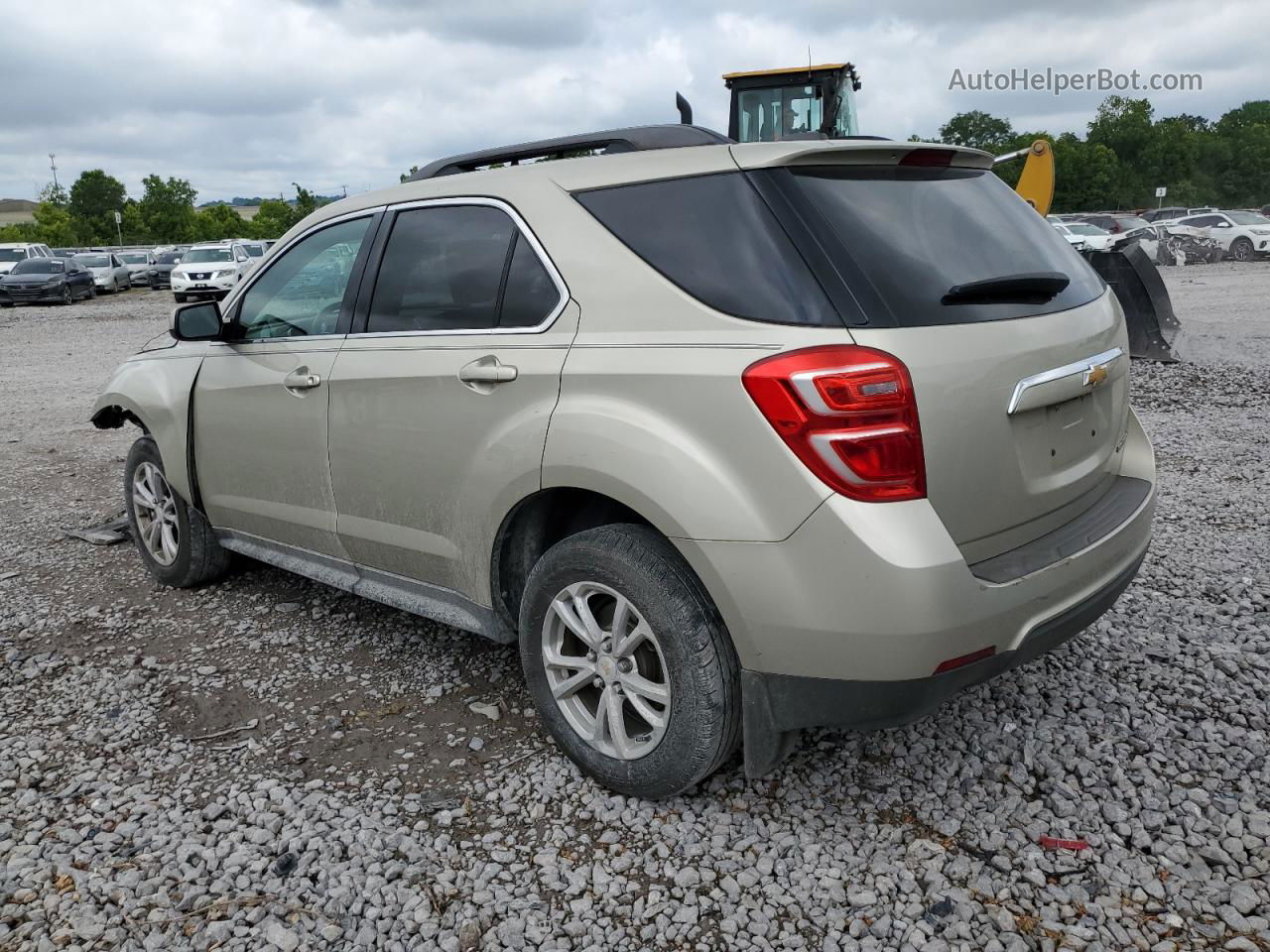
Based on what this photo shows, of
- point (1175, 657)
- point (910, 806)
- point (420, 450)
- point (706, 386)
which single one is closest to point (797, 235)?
Answer: point (706, 386)

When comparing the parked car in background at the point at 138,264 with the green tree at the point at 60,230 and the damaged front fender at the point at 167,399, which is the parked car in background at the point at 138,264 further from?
the green tree at the point at 60,230

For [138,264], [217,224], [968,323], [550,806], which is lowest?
[550,806]

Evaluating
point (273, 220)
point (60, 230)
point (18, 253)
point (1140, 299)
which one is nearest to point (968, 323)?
point (1140, 299)

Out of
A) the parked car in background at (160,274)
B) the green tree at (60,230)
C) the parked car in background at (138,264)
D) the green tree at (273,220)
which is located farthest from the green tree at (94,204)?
the parked car in background at (160,274)

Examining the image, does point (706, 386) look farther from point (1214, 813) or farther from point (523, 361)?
point (1214, 813)

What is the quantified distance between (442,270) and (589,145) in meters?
0.64

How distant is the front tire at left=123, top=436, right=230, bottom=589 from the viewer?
187 inches

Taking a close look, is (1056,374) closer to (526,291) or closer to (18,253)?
(526,291)

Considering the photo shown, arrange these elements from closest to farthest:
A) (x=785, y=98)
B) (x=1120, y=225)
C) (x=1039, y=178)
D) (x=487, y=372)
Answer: (x=487, y=372) < (x=1039, y=178) < (x=785, y=98) < (x=1120, y=225)

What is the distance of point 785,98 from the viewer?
40.8 ft

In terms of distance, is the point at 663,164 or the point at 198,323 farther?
the point at 198,323

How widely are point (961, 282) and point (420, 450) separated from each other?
1728 mm

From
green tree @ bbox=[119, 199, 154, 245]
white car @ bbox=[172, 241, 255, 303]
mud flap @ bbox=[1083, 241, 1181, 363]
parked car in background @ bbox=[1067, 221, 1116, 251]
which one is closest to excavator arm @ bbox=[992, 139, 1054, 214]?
mud flap @ bbox=[1083, 241, 1181, 363]

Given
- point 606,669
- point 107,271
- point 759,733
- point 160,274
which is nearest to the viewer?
point 759,733
